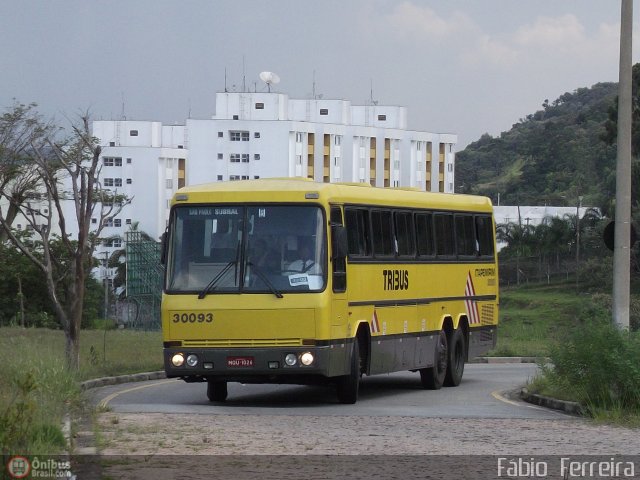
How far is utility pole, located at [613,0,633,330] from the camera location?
21531mm

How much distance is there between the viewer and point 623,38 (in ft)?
72.6

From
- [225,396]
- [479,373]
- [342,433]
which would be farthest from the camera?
[479,373]

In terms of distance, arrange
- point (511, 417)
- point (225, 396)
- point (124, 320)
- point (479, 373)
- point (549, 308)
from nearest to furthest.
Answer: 1. point (511, 417)
2. point (225, 396)
3. point (479, 373)
4. point (549, 308)
5. point (124, 320)

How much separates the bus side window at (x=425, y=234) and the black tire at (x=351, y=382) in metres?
4.07

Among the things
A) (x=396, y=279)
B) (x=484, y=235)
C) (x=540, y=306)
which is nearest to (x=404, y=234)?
(x=396, y=279)

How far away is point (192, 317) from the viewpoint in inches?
775

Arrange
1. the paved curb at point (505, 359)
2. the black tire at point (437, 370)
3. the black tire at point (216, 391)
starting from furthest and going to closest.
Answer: the paved curb at point (505, 359)
the black tire at point (437, 370)
the black tire at point (216, 391)

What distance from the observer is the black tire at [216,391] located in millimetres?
21469

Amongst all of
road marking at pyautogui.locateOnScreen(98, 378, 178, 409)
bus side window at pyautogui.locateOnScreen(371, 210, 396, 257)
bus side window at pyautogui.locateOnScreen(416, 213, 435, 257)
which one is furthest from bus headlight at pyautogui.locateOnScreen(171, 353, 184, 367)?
bus side window at pyautogui.locateOnScreen(416, 213, 435, 257)

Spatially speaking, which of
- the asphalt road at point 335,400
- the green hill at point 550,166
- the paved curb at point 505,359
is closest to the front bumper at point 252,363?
the asphalt road at point 335,400

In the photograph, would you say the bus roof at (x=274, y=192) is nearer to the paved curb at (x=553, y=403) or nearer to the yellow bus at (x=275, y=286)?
the yellow bus at (x=275, y=286)

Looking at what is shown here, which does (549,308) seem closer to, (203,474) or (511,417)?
(511,417)

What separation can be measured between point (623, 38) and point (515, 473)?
11.5 m

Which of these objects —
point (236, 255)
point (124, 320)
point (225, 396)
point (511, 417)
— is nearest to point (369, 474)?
point (511, 417)
